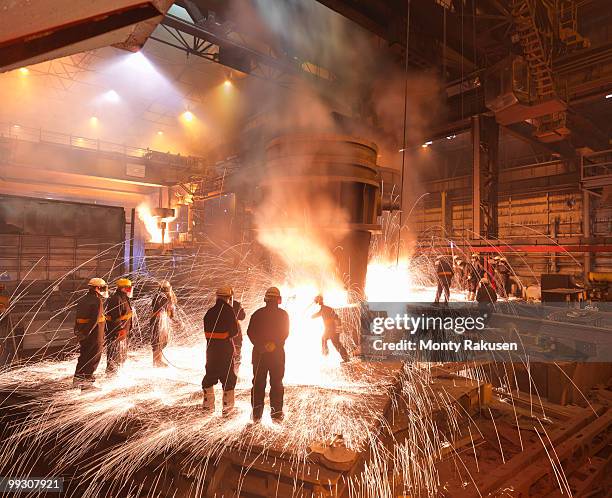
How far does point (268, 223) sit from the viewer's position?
4.53 metres

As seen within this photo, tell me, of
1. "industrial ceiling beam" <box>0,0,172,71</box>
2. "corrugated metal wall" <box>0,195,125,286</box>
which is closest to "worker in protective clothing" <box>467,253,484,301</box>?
"industrial ceiling beam" <box>0,0,172,71</box>

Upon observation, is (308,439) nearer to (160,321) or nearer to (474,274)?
(160,321)

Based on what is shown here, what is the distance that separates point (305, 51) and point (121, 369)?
697 centimetres

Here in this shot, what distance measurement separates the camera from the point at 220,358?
3545 mm

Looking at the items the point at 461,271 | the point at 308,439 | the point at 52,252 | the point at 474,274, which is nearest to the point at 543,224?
the point at 461,271

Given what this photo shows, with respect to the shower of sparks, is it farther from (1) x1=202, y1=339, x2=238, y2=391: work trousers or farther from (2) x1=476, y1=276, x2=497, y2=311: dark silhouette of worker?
(2) x1=476, y1=276, x2=497, y2=311: dark silhouette of worker

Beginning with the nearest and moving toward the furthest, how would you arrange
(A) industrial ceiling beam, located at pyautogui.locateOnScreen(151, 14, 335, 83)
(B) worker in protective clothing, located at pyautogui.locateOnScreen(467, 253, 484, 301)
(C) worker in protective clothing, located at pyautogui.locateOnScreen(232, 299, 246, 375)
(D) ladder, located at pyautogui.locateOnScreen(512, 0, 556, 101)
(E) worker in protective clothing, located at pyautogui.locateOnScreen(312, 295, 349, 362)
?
(C) worker in protective clothing, located at pyautogui.locateOnScreen(232, 299, 246, 375), (E) worker in protective clothing, located at pyautogui.locateOnScreen(312, 295, 349, 362), (D) ladder, located at pyautogui.locateOnScreen(512, 0, 556, 101), (A) industrial ceiling beam, located at pyautogui.locateOnScreen(151, 14, 335, 83), (B) worker in protective clothing, located at pyautogui.locateOnScreen(467, 253, 484, 301)

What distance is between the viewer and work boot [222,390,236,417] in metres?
3.49

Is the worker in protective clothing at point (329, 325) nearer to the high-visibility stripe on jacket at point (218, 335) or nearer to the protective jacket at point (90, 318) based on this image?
the high-visibility stripe on jacket at point (218, 335)

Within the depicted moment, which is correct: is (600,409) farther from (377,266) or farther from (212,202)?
(212,202)

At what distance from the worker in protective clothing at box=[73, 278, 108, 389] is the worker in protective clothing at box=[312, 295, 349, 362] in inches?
101

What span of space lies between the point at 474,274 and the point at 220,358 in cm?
744

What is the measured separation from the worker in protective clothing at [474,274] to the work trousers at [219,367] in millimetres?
6929

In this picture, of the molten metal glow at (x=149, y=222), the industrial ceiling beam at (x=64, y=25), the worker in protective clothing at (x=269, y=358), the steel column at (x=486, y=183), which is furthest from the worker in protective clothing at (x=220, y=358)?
the molten metal glow at (x=149, y=222)
